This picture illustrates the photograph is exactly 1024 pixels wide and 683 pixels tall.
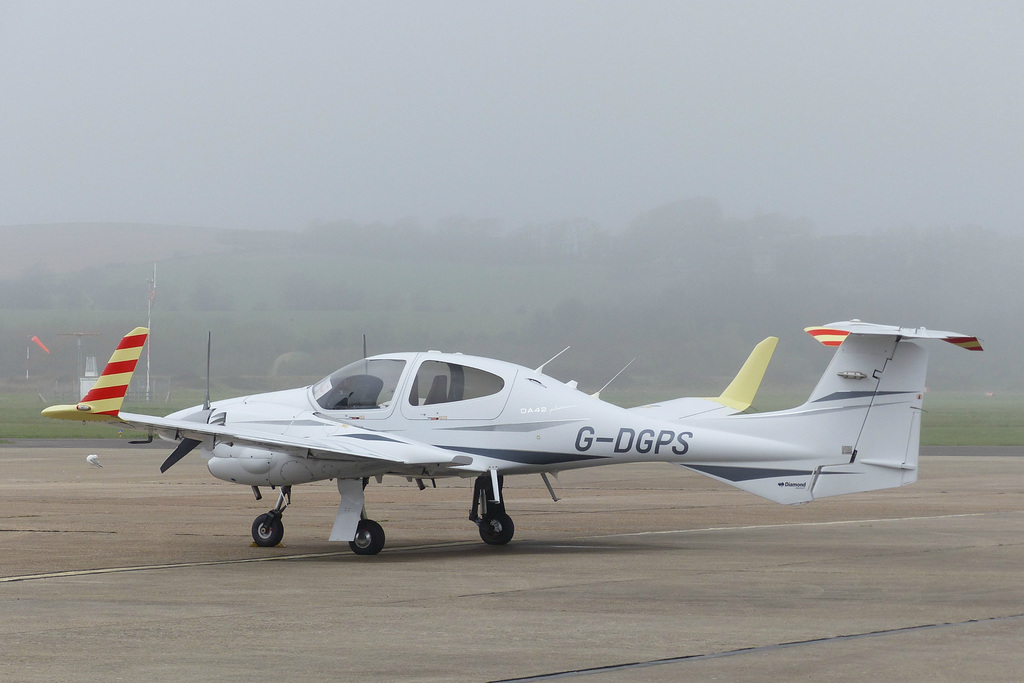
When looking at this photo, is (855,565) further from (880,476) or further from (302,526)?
(302,526)

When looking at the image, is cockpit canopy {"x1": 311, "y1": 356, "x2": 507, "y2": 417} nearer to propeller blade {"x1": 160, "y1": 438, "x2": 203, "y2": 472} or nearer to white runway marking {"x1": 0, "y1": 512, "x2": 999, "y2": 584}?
propeller blade {"x1": 160, "y1": 438, "x2": 203, "y2": 472}

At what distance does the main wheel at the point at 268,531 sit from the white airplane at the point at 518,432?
1 cm

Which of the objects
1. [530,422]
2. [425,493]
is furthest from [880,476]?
[425,493]

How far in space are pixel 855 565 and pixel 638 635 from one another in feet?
18.5

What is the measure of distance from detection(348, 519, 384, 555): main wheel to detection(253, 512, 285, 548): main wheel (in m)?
1.48

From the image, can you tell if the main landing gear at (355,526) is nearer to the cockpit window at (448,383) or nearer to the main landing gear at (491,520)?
the cockpit window at (448,383)

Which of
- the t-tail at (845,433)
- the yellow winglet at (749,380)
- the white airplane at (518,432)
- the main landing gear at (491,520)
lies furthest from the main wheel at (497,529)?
the yellow winglet at (749,380)

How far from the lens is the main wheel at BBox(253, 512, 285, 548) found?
16422 millimetres

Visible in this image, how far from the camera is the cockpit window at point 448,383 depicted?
16109 mm

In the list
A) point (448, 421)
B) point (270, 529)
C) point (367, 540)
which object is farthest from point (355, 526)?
point (448, 421)

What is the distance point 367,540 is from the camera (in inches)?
605

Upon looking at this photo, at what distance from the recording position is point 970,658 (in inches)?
345

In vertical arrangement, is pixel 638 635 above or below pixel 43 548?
above

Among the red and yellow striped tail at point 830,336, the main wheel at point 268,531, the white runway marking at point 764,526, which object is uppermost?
the red and yellow striped tail at point 830,336
